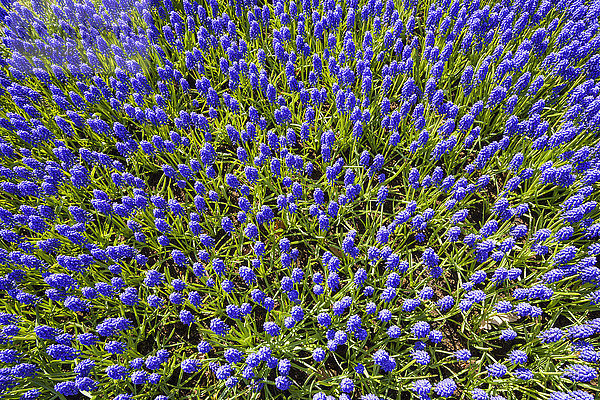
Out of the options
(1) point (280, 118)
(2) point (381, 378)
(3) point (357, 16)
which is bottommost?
(2) point (381, 378)

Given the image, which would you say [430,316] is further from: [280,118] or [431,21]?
[431,21]

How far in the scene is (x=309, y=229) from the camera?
3.34 metres

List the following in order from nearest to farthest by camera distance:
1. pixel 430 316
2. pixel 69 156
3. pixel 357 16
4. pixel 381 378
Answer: pixel 381 378 < pixel 430 316 < pixel 69 156 < pixel 357 16

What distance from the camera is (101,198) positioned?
9.87 ft

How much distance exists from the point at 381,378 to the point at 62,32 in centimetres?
627

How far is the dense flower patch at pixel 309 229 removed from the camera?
263 cm

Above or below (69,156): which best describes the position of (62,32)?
above

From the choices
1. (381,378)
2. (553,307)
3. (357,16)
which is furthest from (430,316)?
(357,16)

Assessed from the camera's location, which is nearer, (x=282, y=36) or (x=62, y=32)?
(x=282, y=36)

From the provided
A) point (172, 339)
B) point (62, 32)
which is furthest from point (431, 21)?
point (62, 32)

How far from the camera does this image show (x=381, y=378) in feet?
9.12

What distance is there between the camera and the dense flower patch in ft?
8.64

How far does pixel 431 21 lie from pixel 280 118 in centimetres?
233

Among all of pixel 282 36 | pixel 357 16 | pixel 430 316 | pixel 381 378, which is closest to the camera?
pixel 381 378
